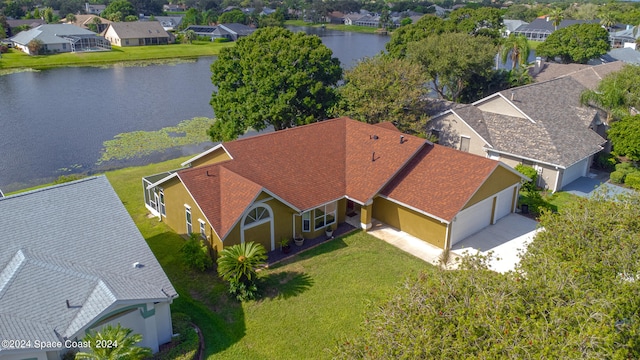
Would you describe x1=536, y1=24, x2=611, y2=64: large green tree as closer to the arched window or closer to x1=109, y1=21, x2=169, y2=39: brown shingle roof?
the arched window

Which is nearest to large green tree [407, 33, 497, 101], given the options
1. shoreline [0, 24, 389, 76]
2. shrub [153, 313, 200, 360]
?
shrub [153, 313, 200, 360]

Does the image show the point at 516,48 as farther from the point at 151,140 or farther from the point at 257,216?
the point at 257,216

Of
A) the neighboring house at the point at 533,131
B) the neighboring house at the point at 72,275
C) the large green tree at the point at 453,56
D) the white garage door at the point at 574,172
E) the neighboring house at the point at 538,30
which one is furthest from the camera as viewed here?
the neighboring house at the point at 538,30

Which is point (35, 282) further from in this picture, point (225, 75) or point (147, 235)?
point (225, 75)

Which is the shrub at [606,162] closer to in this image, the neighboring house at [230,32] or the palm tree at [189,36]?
the palm tree at [189,36]

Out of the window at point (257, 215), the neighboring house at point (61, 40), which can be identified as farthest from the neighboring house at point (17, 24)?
the window at point (257, 215)

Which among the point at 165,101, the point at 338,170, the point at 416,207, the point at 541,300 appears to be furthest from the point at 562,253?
the point at 165,101
